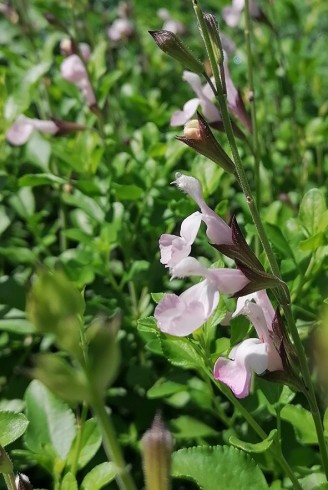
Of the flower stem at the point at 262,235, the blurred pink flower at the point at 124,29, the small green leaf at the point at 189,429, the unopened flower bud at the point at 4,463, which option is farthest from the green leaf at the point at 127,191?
the blurred pink flower at the point at 124,29

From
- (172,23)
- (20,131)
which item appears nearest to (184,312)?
(20,131)

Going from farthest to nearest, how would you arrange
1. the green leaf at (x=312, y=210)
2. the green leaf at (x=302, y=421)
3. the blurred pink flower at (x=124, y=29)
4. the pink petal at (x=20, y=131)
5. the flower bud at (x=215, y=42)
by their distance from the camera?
1. the blurred pink flower at (x=124, y=29)
2. the pink petal at (x=20, y=131)
3. the green leaf at (x=312, y=210)
4. the green leaf at (x=302, y=421)
5. the flower bud at (x=215, y=42)

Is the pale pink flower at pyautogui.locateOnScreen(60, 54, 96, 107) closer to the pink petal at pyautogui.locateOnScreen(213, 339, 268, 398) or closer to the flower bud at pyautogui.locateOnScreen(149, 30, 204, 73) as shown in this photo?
the flower bud at pyautogui.locateOnScreen(149, 30, 204, 73)

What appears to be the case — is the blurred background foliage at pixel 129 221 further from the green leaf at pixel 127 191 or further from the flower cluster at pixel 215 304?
the flower cluster at pixel 215 304

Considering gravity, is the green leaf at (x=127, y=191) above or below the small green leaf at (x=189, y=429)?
above

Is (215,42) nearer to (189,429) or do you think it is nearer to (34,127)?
(189,429)

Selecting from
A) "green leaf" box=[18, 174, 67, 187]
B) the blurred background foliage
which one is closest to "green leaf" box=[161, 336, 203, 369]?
the blurred background foliage

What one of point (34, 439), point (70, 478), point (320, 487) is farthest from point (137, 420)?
point (320, 487)
